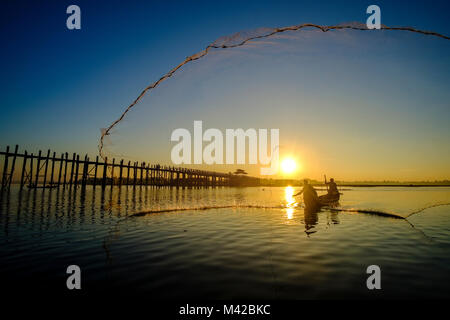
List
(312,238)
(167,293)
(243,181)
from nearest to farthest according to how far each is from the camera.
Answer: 1. (167,293)
2. (312,238)
3. (243,181)

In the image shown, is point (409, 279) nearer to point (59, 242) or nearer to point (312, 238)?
point (312, 238)

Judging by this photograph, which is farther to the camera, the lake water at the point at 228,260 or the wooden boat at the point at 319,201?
the wooden boat at the point at 319,201

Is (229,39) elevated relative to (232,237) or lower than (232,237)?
elevated

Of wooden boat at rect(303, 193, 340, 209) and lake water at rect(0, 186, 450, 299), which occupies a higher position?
wooden boat at rect(303, 193, 340, 209)

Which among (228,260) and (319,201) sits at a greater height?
(319,201)

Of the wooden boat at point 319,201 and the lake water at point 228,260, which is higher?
the wooden boat at point 319,201

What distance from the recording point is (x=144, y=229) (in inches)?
455

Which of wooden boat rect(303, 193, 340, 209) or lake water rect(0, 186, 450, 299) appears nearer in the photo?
lake water rect(0, 186, 450, 299)

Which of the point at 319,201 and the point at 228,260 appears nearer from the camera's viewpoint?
the point at 228,260
